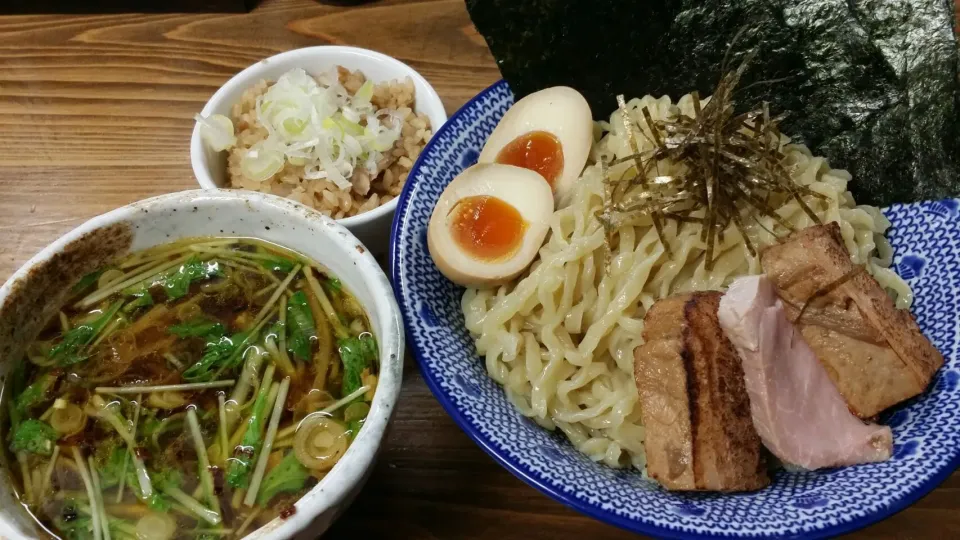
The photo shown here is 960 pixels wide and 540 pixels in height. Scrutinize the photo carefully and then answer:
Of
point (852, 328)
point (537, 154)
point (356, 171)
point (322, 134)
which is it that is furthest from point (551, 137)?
point (852, 328)

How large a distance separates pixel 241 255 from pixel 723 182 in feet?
4.03

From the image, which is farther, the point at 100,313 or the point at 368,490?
the point at 368,490

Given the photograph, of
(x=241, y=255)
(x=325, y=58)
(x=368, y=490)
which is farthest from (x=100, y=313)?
(x=325, y=58)

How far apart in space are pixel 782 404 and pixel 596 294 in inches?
20.7

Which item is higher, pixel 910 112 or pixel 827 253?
pixel 910 112

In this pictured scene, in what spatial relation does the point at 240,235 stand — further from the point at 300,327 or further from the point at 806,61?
the point at 806,61

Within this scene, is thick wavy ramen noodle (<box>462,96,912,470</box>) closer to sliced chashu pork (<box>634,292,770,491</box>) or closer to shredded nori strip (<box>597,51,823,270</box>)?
shredded nori strip (<box>597,51,823,270</box>)

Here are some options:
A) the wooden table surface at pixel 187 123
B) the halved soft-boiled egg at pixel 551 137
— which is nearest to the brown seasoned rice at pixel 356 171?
the wooden table surface at pixel 187 123

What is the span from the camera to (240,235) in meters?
1.61

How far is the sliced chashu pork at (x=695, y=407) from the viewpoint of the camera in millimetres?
1372

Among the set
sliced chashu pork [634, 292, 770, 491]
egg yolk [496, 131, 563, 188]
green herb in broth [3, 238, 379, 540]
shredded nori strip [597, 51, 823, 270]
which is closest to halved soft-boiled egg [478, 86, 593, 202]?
egg yolk [496, 131, 563, 188]

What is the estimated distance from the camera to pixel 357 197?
7.18 ft

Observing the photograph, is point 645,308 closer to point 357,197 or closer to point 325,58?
point 357,197

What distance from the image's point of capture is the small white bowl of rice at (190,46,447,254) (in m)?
2.14
